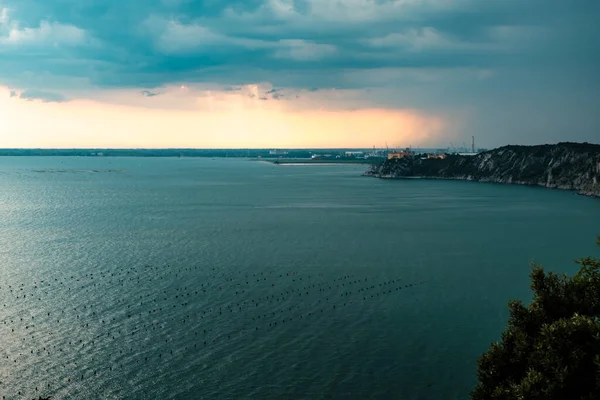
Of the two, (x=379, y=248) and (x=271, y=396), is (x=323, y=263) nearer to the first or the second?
(x=379, y=248)

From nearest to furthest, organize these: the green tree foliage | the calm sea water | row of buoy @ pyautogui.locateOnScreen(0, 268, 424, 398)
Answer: the green tree foliage → the calm sea water → row of buoy @ pyautogui.locateOnScreen(0, 268, 424, 398)

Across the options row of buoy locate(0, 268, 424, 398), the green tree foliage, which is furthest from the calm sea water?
the green tree foliage

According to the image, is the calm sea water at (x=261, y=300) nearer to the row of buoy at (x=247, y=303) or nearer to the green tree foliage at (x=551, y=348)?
the row of buoy at (x=247, y=303)

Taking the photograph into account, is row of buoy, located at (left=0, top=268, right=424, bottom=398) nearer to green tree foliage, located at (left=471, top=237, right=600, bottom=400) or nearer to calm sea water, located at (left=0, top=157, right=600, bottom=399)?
calm sea water, located at (left=0, top=157, right=600, bottom=399)

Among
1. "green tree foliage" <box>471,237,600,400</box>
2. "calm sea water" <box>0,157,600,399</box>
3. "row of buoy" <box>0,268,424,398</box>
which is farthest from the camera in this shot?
"row of buoy" <box>0,268,424,398</box>

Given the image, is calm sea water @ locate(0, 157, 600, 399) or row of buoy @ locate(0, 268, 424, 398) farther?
row of buoy @ locate(0, 268, 424, 398)
